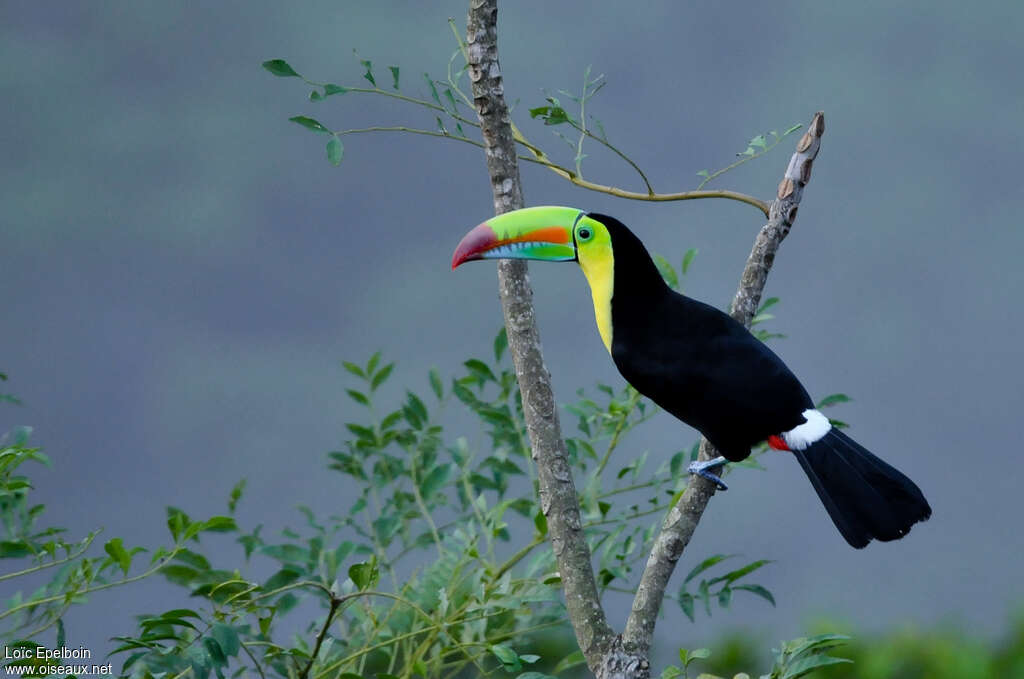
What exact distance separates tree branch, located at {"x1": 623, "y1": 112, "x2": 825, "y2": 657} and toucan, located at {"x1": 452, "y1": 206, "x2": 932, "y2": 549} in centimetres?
9

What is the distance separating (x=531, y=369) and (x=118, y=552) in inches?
38.0

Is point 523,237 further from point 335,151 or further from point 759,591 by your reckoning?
point 759,591

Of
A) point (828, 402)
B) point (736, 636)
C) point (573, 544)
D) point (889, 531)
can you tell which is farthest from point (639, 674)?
point (736, 636)

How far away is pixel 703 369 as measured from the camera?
7.97ft

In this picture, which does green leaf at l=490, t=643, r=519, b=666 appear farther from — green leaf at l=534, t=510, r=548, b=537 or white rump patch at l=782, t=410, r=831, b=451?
white rump patch at l=782, t=410, r=831, b=451

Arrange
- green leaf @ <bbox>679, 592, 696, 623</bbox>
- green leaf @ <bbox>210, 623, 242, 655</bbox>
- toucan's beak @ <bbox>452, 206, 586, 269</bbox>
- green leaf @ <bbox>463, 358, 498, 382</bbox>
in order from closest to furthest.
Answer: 1. green leaf @ <bbox>210, 623, 242, 655</bbox>
2. toucan's beak @ <bbox>452, 206, 586, 269</bbox>
3. green leaf @ <bbox>679, 592, 696, 623</bbox>
4. green leaf @ <bbox>463, 358, 498, 382</bbox>

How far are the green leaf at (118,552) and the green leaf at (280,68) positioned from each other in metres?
1.12

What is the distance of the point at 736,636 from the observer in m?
4.22

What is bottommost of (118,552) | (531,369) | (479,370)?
(118,552)

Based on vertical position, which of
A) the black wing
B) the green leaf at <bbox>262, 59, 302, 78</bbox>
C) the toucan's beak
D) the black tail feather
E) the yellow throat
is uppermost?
the green leaf at <bbox>262, 59, 302, 78</bbox>

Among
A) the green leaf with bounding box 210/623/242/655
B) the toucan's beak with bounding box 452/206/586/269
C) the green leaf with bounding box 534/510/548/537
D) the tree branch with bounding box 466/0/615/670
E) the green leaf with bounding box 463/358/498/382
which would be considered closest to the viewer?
the green leaf with bounding box 210/623/242/655

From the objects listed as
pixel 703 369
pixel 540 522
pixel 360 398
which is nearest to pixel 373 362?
pixel 360 398

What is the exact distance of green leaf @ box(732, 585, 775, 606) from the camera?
9.02 feet

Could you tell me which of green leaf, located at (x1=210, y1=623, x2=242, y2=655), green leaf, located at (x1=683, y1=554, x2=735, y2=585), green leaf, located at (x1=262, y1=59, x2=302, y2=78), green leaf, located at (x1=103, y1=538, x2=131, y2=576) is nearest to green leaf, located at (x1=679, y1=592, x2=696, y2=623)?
green leaf, located at (x1=683, y1=554, x2=735, y2=585)
